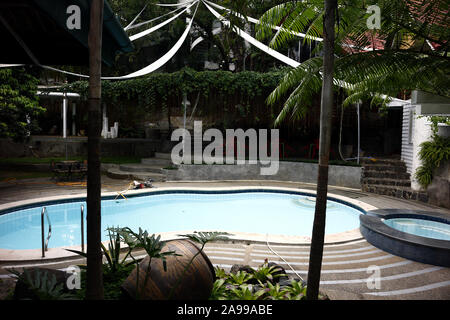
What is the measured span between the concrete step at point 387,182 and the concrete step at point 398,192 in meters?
0.26

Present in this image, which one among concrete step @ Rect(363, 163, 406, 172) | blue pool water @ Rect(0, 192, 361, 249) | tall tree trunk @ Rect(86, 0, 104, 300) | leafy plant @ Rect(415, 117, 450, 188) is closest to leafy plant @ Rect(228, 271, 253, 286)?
tall tree trunk @ Rect(86, 0, 104, 300)

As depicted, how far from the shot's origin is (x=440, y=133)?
27.9ft

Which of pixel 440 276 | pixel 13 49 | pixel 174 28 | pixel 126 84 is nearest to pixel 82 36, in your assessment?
pixel 13 49

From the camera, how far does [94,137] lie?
1.84m

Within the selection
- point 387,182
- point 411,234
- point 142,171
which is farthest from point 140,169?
point 411,234

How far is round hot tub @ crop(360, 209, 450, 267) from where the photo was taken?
4359 millimetres

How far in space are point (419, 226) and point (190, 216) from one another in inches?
219

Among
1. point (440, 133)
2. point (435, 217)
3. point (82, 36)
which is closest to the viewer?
point (82, 36)

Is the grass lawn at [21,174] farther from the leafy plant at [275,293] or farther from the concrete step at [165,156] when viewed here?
the leafy plant at [275,293]

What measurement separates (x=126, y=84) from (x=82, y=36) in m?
10.6

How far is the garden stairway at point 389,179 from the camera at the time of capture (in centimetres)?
887

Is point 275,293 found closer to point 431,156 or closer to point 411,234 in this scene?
point 411,234

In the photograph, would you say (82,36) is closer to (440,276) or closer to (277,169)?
(440,276)

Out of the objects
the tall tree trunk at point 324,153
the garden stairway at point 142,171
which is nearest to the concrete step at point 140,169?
the garden stairway at point 142,171
